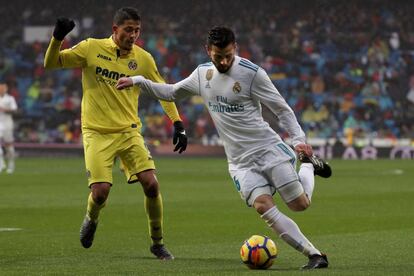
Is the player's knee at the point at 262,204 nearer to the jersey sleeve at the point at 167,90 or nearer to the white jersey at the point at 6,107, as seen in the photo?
the jersey sleeve at the point at 167,90

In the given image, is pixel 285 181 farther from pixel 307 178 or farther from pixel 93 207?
pixel 93 207

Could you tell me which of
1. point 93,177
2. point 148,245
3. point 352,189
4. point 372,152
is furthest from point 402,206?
point 372,152

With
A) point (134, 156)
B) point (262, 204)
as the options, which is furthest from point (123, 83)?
point (262, 204)

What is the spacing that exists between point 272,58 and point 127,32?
95.3 feet

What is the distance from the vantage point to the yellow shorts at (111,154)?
32.7ft

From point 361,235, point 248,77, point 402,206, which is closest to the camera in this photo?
point 248,77

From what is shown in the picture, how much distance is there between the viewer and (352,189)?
2041 cm

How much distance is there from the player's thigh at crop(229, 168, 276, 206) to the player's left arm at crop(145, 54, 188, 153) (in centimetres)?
107

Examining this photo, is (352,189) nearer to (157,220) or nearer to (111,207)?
(111,207)

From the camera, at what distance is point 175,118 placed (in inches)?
399

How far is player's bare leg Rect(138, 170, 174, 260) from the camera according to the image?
9.96 m

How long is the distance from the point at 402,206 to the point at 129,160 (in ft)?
23.9

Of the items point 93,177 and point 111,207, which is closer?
point 93,177

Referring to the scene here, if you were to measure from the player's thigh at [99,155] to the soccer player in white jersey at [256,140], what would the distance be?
122 centimetres
